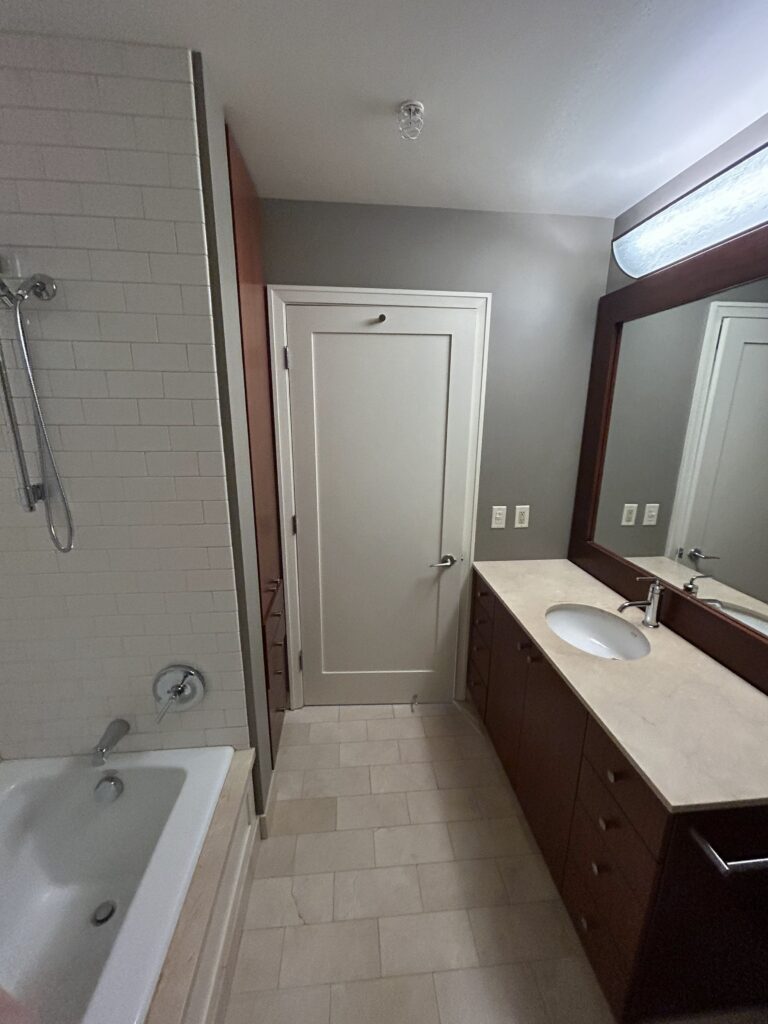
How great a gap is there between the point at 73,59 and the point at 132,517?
112 centimetres

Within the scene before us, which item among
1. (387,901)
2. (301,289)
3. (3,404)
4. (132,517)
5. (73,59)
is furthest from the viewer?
(301,289)

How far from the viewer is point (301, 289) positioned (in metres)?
1.69

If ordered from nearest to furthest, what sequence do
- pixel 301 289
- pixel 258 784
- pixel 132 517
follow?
pixel 132 517, pixel 258 784, pixel 301 289

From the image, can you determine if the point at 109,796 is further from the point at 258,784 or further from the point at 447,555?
the point at 447,555

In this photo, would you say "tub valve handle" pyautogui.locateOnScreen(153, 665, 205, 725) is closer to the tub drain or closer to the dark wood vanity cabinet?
the tub drain

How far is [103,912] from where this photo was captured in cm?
118

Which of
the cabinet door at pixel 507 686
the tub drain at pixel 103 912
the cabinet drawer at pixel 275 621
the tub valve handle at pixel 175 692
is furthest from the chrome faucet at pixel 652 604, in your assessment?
the tub drain at pixel 103 912

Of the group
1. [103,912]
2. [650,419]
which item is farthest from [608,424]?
[103,912]

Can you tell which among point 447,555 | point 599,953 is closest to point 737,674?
point 599,953

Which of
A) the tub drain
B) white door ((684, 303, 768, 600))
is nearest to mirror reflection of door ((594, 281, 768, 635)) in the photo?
Answer: white door ((684, 303, 768, 600))

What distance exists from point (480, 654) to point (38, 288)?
7.07 feet

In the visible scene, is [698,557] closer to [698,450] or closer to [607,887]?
[698,450]

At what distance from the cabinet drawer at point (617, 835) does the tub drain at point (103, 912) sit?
1.47 m

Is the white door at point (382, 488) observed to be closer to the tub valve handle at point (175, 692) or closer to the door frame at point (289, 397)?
the door frame at point (289, 397)
